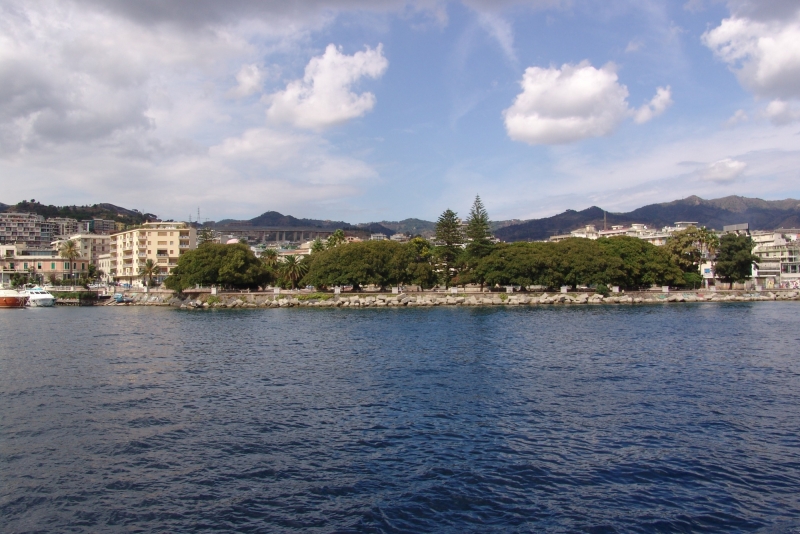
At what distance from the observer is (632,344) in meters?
32.5

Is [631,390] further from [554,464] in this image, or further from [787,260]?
[787,260]

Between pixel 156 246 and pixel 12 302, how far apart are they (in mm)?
28919

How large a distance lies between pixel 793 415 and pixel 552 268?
58.4 meters

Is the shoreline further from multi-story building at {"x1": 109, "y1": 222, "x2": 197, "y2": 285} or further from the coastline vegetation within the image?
multi-story building at {"x1": 109, "y1": 222, "x2": 197, "y2": 285}

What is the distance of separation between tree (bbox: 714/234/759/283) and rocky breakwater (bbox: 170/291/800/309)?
359 inches

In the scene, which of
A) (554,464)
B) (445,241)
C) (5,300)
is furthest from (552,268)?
(5,300)

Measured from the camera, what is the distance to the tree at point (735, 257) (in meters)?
84.8

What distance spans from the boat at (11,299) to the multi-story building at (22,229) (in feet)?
370

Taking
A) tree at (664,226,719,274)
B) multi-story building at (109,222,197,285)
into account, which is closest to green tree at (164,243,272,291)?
multi-story building at (109,222,197,285)

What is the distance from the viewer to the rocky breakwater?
71.4m

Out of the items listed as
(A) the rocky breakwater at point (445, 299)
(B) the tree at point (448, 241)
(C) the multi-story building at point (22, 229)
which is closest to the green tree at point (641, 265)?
(A) the rocky breakwater at point (445, 299)

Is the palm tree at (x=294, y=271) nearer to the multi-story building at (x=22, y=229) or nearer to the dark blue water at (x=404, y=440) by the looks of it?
the dark blue water at (x=404, y=440)

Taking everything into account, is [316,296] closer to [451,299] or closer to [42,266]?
[451,299]

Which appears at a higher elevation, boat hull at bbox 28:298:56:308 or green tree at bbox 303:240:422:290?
green tree at bbox 303:240:422:290
